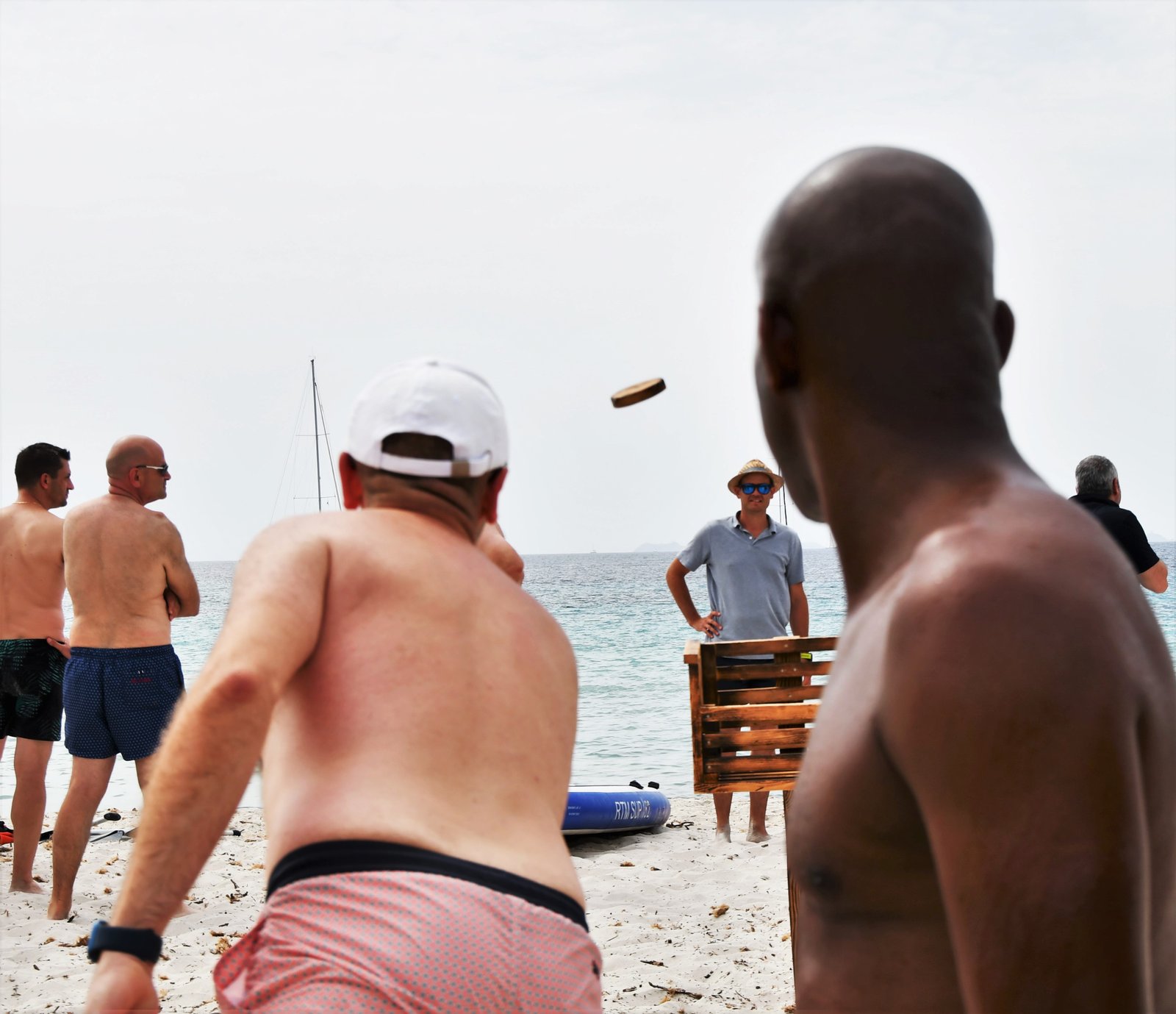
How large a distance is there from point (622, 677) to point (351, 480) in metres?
20.5

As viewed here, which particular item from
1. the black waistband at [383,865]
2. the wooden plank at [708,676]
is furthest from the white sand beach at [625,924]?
the black waistband at [383,865]

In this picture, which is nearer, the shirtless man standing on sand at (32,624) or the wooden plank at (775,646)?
the wooden plank at (775,646)

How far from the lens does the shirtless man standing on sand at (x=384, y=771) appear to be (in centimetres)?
157

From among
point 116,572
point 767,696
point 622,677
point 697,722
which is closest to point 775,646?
point 767,696

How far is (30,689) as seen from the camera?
6.25 metres

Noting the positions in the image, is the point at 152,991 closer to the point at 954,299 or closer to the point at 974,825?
the point at 974,825

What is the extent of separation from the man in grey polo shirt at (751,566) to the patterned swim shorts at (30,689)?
356 cm

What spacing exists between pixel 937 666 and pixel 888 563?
21 cm

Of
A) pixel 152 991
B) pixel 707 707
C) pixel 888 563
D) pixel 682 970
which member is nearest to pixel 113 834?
pixel 682 970

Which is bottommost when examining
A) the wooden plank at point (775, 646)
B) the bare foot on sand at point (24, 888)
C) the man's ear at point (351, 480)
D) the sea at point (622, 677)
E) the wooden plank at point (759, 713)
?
the sea at point (622, 677)

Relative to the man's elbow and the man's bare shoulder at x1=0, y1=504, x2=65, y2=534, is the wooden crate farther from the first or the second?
the man's bare shoulder at x1=0, y1=504, x2=65, y2=534

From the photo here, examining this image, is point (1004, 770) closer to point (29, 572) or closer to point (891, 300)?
point (891, 300)

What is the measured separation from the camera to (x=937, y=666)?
869mm

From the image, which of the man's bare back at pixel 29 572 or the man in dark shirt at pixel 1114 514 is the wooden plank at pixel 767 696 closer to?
the man in dark shirt at pixel 1114 514
